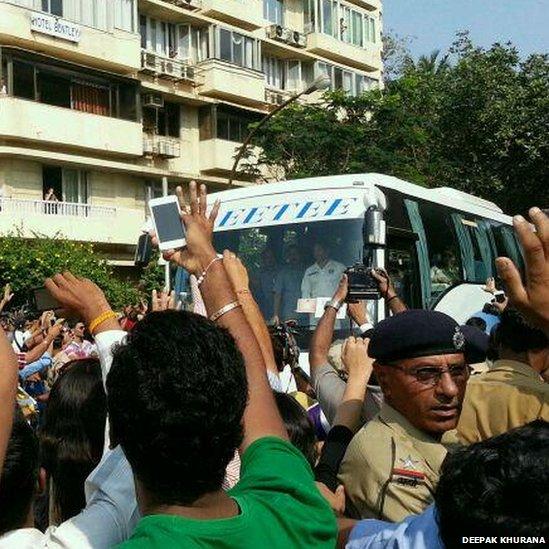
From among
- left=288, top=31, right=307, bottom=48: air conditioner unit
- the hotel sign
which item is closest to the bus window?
the hotel sign

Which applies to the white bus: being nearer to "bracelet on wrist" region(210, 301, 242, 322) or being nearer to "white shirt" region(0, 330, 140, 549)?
"bracelet on wrist" region(210, 301, 242, 322)

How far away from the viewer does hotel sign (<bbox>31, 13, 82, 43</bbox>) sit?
2616cm

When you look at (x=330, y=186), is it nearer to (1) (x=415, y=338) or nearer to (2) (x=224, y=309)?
(1) (x=415, y=338)

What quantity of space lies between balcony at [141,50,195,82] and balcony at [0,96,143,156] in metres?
2.22

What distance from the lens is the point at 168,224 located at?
357 cm

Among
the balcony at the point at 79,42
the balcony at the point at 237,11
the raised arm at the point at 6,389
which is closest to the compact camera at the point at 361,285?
the raised arm at the point at 6,389

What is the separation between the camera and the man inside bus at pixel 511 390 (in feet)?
9.73

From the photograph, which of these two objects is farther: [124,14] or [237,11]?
[237,11]

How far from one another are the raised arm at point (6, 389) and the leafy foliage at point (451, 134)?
2315 cm

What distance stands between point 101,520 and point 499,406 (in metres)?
1.49

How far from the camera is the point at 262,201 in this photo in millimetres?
10234

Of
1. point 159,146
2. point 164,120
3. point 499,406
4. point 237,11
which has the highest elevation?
point 237,11

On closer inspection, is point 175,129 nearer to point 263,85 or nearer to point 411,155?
point 263,85

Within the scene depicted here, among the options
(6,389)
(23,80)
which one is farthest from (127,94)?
(6,389)
